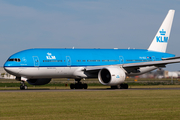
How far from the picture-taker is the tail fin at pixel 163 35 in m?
50.5

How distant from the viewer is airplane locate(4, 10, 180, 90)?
38.1 meters

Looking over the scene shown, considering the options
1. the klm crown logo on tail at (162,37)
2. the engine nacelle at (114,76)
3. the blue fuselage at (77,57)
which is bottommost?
the engine nacelle at (114,76)

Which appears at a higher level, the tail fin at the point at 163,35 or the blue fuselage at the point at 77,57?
the tail fin at the point at 163,35

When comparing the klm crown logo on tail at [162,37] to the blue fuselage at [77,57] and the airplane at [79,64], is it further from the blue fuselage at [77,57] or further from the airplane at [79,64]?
the airplane at [79,64]

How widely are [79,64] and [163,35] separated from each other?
639 inches

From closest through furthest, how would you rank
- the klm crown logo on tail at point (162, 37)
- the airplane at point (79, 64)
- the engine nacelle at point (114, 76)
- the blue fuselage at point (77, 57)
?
1. the engine nacelle at point (114, 76)
2. the airplane at point (79, 64)
3. the blue fuselage at point (77, 57)
4. the klm crown logo on tail at point (162, 37)

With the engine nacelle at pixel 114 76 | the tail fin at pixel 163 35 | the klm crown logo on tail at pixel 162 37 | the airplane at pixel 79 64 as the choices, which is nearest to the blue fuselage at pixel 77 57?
the airplane at pixel 79 64

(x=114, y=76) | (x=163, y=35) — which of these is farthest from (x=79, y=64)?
(x=163, y=35)

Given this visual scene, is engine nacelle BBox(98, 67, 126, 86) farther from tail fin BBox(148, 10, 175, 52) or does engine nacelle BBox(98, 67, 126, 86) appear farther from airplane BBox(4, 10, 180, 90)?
tail fin BBox(148, 10, 175, 52)

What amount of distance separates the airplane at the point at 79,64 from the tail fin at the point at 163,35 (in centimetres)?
273

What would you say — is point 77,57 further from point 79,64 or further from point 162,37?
point 162,37

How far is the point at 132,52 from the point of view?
4691 cm

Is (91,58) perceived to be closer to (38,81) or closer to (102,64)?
(102,64)

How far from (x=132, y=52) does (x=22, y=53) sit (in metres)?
15.6
